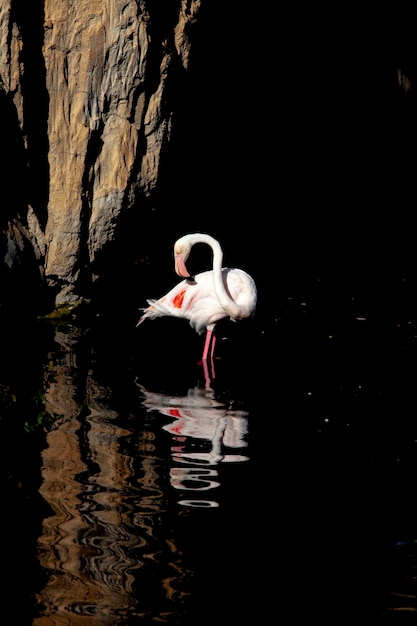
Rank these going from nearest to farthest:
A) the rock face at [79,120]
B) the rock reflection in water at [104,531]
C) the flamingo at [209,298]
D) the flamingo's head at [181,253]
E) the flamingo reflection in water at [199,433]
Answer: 1. the rock reflection in water at [104,531]
2. the flamingo reflection in water at [199,433]
3. the flamingo at [209,298]
4. the flamingo's head at [181,253]
5. the rock face at [79,120]

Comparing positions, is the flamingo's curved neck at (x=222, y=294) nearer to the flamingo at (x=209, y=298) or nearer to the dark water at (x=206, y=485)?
the flamingo at (x=209, y=298)

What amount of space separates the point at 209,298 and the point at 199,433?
2.29 m

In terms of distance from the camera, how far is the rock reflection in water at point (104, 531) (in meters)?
2.86

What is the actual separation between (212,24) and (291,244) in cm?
359

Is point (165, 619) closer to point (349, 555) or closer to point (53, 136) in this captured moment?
point (349, 555)

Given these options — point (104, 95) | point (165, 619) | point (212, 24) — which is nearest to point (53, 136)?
point (104, 95)

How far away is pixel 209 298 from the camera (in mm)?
6832

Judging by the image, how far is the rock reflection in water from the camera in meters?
2.86

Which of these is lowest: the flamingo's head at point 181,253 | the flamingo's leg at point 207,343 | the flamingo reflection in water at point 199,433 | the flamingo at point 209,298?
the flamingo reflection in water at point 199,433

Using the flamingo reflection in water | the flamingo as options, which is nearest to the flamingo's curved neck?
the flamingo

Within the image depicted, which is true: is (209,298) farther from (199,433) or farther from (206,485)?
(206,485)

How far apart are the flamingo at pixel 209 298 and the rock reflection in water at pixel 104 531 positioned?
6.67 feet

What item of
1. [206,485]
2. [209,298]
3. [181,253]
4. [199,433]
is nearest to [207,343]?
[209,298]

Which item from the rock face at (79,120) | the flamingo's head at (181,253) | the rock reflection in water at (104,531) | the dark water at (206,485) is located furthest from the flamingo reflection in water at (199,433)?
the rock face at (79,120)
